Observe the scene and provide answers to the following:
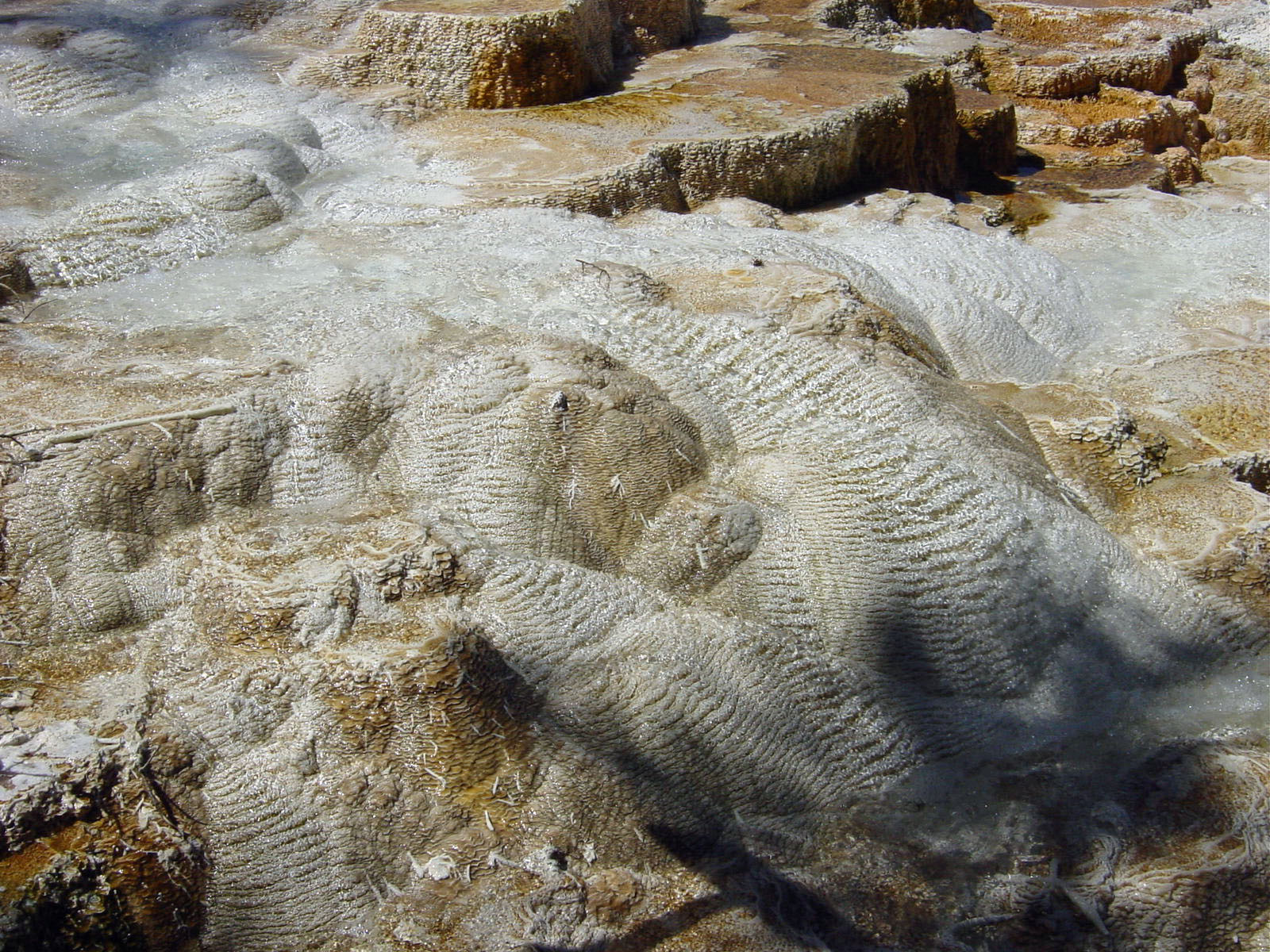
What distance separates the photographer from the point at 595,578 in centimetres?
235

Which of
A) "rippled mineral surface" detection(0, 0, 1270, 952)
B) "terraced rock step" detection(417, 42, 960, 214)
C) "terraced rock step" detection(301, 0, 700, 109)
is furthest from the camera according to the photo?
"terraced rock step" detection(301, 0, 700, 109)

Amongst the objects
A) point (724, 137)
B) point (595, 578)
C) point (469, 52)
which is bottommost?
point (595, 578)

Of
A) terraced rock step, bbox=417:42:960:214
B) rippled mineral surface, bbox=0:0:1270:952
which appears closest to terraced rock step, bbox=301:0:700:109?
terraced rock step, bbox=417:42:960:214

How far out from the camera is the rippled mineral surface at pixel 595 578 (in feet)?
6.54

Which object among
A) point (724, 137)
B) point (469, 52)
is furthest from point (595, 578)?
point (469, 52)

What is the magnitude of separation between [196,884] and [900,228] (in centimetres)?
328

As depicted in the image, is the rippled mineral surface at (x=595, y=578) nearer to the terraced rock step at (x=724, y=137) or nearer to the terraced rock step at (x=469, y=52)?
the terraced rock step at (x=724, y=137)

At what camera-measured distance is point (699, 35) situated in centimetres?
587

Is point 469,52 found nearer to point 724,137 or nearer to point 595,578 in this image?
point 724,137

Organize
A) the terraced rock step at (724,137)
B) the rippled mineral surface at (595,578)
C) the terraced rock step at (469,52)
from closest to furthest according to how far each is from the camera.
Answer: the rippled mineral surface at (595,578)
the terraced rock step at (724,137)
the terraced rock step at (469,52)

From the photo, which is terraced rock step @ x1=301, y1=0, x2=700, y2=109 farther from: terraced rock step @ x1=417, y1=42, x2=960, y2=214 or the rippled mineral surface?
the rippled mineral surface

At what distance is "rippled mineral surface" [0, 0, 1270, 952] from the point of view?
199 centimetres

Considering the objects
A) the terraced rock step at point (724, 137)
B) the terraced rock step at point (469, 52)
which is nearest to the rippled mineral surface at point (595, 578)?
the terraced rock step at point (724, 137)

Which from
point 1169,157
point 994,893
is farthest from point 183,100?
point 1169,157
